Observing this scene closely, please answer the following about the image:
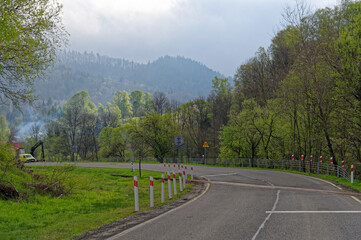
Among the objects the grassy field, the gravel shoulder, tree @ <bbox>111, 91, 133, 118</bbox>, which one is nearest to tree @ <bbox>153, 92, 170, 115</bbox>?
tree @ <bbox>111, 91, 133, 118</bbox>

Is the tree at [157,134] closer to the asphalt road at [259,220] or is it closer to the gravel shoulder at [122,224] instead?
the asphalt road at [259,220]

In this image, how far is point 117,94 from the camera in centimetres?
12056

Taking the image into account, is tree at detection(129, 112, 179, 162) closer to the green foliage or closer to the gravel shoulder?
the green foliage

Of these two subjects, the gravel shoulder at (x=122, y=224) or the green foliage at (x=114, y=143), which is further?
the green foliage at (x=114, y=143)

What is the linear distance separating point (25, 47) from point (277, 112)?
35328 millimetres

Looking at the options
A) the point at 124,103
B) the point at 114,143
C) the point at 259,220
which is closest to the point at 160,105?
the point at 114,143

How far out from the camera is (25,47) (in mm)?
12656

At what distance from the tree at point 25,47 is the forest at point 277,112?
182 inches

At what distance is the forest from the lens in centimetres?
A: 2417

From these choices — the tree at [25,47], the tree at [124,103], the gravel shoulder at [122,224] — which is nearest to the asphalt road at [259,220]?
the gravel shoulder at [122,224]

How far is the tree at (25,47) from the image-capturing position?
12109 mm

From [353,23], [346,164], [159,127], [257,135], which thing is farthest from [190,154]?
[353,23]

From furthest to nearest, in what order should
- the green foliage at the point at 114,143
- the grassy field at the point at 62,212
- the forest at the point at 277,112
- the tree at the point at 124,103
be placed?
the tree at the point at 124,103 < the green foliage at the point at 114,143 < the forest at the point at 277,112 < the grassy field at the point at 62,212

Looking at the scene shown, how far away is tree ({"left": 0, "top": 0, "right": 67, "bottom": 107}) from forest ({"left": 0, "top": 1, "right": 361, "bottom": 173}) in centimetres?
462
